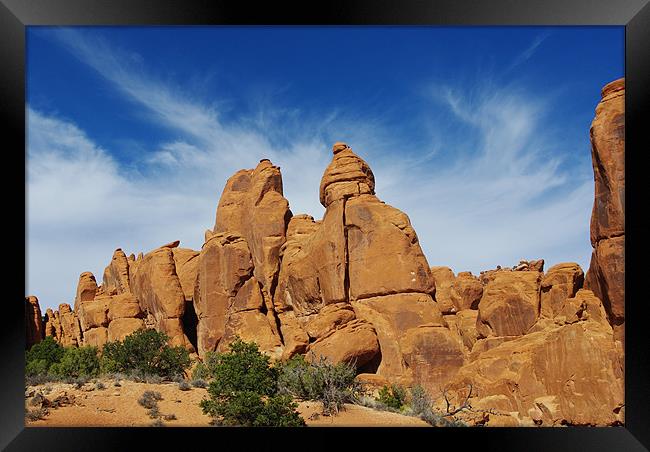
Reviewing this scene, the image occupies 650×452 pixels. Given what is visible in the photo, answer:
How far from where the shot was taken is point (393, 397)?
20719 millimetres

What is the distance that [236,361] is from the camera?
49.6 ft

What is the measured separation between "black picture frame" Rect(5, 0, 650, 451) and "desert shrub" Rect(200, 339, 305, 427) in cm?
548

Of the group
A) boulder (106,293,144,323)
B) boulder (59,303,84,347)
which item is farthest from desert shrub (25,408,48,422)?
boulder (59,303,84,347)

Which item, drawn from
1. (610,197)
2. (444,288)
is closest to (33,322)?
(444,288)

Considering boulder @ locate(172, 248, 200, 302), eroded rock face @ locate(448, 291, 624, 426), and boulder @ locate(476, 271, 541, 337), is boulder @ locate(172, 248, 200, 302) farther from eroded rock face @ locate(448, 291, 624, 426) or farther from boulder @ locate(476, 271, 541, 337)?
eroded rock face @ locate(448, 291, 624, 426)

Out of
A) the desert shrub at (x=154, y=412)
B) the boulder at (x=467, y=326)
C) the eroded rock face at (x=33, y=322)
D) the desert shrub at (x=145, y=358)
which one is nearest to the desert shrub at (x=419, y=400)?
the desert shrub at (x=154, y=412)

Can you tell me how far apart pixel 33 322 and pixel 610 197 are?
5530cm

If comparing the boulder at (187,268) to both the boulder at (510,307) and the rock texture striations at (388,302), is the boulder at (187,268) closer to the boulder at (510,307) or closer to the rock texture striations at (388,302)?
the rock texture striations at (388,302)

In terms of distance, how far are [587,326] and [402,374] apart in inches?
326

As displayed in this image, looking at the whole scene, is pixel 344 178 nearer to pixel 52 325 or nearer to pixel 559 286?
pixel 559 286
